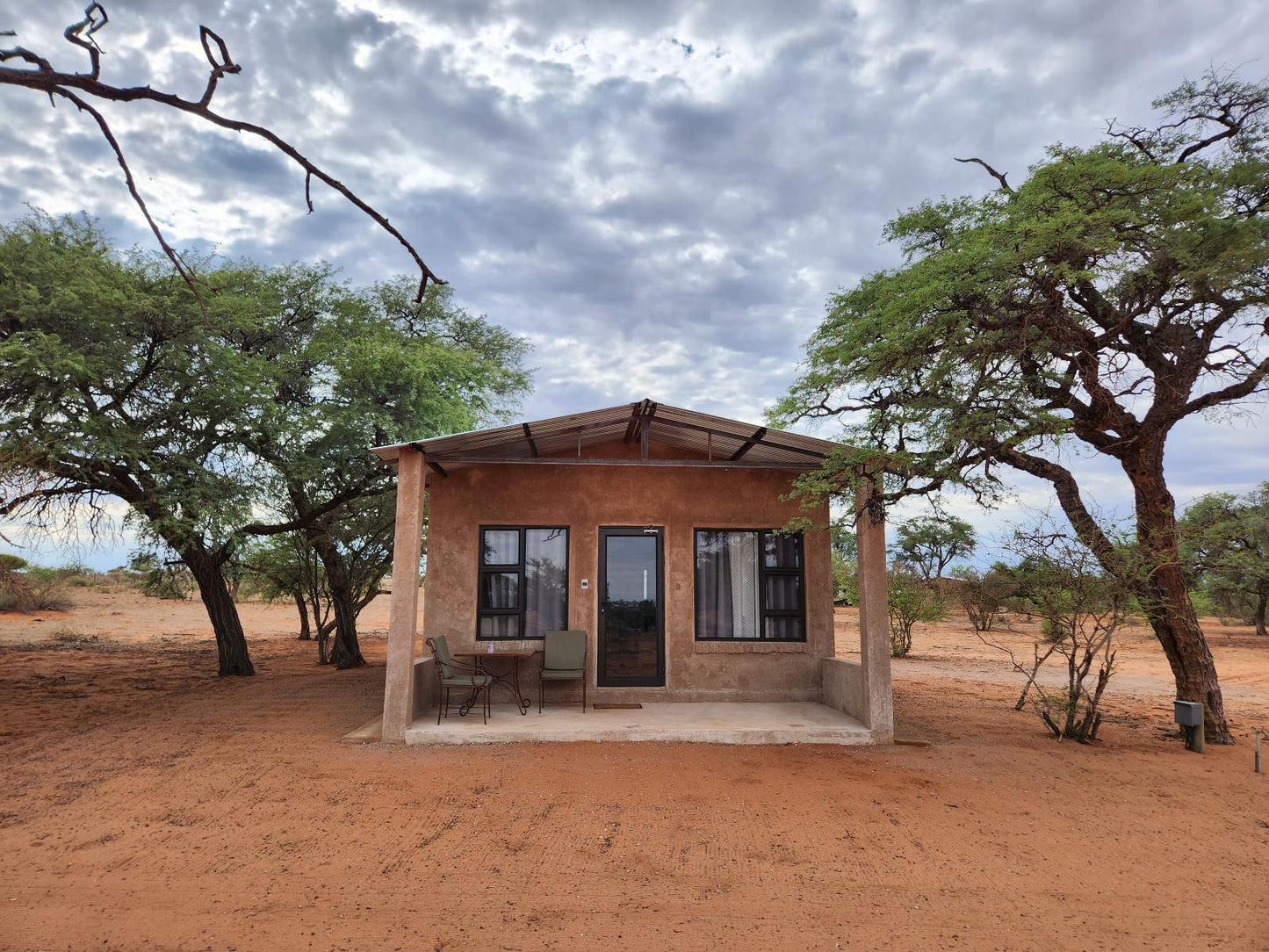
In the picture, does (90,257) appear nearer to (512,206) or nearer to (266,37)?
(512,206)

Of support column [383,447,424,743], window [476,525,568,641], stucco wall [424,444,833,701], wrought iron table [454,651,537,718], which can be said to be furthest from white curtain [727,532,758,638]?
→ support column [383,447,424,743]

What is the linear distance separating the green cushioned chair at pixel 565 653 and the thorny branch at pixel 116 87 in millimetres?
6647

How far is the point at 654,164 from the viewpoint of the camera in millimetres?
9977

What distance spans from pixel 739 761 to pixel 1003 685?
27.1 ft

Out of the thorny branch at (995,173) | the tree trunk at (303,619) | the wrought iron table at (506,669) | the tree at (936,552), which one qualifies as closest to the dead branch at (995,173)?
the thorny branch at (995,173)

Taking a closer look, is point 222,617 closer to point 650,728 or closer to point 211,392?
point 211,392

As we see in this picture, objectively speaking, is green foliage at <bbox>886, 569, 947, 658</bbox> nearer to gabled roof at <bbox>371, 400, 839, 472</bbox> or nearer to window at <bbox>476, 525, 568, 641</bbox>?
gabled roof at <bbox>371, 400, 839, 472</bbox>

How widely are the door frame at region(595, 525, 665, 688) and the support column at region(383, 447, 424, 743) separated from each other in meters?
2.24

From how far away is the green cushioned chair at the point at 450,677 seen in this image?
7.21m

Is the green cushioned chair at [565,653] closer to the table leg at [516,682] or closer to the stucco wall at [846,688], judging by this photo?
A: the table leg at [516,682]

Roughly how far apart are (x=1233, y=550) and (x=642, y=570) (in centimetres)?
1124

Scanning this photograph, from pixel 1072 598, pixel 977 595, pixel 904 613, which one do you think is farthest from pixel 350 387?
pixel 977 595

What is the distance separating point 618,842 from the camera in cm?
448

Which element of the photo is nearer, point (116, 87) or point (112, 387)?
point (116, 87)
